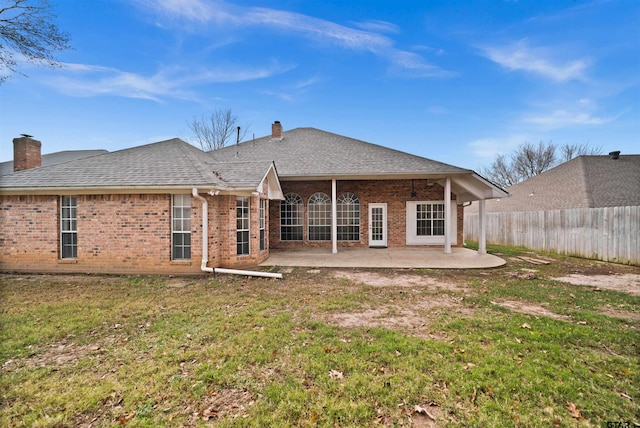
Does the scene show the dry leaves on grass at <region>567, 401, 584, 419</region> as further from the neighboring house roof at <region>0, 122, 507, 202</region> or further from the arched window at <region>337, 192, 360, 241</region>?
the arched window at <region>337, 192, 360, 241</region>

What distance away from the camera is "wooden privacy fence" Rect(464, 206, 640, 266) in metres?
9.81

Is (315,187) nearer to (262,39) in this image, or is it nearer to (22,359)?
(262,39)

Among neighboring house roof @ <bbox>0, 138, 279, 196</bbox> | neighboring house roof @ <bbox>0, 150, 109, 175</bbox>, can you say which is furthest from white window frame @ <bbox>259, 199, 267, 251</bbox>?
neighboring house roof @ <bbox>0, 150, 109, 175</bbox>

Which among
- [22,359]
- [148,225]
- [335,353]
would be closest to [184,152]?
[148,225]

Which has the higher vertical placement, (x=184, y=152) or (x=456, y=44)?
(x=456, y=44)

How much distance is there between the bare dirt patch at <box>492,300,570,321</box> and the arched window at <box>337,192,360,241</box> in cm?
839

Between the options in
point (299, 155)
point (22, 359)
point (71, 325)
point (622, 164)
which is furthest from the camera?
point (622, 164)

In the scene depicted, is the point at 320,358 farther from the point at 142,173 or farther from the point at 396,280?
the point at 142,173

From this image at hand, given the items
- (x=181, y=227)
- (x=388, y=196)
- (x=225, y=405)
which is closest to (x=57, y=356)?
(x=225, y=405)

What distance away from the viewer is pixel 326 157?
42.8ft

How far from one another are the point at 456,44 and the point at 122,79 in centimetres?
1654

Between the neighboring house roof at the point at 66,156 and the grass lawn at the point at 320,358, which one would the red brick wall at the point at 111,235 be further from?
the neighboring house roof at the point at 66,156

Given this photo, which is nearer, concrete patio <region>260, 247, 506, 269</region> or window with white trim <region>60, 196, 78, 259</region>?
window with white trim <region>60, 196, 78, 259</region>

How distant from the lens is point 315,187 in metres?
13.7
